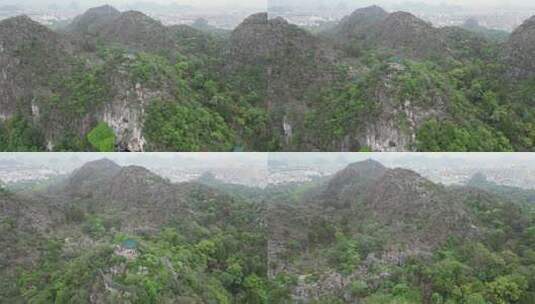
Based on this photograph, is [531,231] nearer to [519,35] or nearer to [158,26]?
[519,35]

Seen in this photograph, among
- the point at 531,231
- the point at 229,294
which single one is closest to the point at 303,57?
the point at 229,294

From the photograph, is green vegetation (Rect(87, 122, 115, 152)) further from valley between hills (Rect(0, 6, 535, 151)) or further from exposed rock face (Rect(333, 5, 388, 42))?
exposed rock face (Rect(333, 5, 388, 42))

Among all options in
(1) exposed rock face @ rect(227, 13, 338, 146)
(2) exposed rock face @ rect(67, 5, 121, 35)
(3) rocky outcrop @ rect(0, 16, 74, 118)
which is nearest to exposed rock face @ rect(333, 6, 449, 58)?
(1) exposed rock face @ rect(227, 13, 338, 146)

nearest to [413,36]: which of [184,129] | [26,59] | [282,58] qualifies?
[282,58]

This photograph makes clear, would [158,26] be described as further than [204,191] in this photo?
No

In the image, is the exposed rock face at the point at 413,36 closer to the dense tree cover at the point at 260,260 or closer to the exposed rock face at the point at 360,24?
the exposed rock face at the point at 360,24
